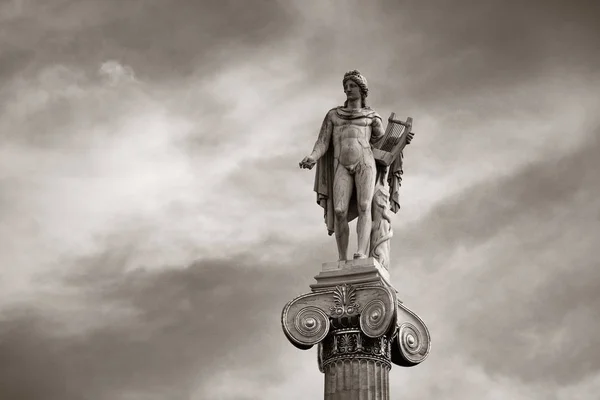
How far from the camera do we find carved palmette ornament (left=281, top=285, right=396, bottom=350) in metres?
24.7

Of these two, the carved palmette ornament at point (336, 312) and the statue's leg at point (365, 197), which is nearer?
the carved palmette ornament at point (336, 312)

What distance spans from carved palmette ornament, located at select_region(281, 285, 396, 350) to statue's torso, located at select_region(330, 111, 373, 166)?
3.49 meters

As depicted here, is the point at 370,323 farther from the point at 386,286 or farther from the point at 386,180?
the point at 386,180

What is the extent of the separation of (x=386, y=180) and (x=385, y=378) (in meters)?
5.45

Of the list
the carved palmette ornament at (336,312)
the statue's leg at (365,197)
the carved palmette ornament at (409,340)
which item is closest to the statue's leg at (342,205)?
the statue's leg at (365,197)

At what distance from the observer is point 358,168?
27.0 meters

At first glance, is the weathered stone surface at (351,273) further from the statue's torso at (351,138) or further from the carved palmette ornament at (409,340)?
the statue's torso at (351,138)

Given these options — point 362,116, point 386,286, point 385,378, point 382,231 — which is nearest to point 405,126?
point 362,116

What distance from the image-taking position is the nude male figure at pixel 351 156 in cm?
2680

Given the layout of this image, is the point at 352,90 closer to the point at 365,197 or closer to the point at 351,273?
the point at 365,197

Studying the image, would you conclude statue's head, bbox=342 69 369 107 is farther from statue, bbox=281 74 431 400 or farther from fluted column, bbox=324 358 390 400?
fluted column, bbox=324 358 390 400

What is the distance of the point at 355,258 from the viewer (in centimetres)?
2592

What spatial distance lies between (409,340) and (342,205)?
3.67 metres

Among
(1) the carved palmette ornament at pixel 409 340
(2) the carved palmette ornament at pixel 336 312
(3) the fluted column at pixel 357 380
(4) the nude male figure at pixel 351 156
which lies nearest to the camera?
(3) the fluted column at pixel 357 380
